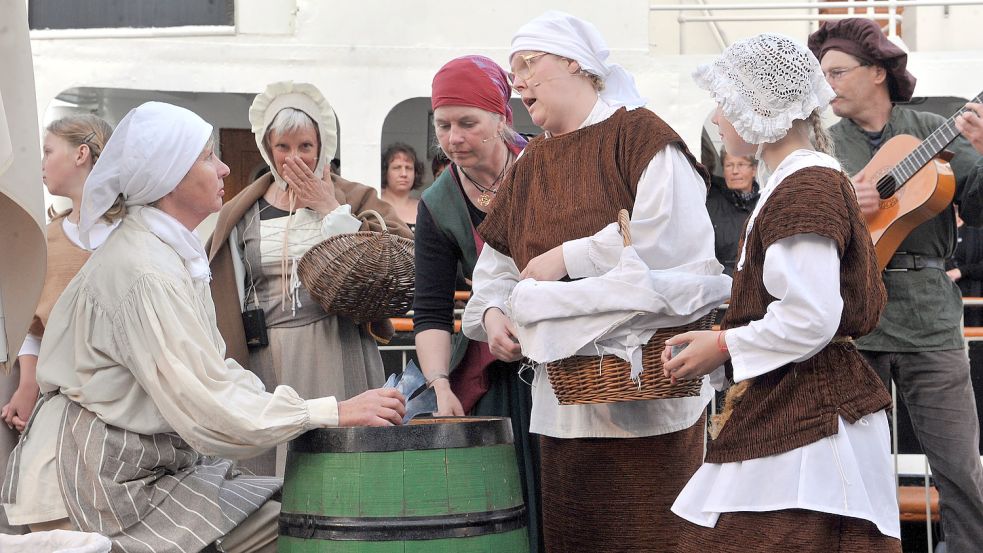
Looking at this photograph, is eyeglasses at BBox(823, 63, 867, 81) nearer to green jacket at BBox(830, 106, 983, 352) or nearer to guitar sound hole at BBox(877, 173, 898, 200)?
green jacket at BBox(830, 106, 983, 352)

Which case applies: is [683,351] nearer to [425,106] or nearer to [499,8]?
[499,8]

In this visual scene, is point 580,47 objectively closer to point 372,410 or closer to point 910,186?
point 372,410

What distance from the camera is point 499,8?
8297mm

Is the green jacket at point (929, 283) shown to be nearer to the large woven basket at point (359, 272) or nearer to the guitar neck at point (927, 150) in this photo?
the guitar neck at point (927, 150)

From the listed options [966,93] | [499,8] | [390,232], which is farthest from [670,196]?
[966,93]

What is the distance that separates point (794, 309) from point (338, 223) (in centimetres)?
227

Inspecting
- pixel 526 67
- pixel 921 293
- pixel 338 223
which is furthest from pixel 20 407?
pixel 921 293

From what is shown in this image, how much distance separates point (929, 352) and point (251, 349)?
2.36 meters

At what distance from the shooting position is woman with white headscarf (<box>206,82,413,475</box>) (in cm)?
Result: 429

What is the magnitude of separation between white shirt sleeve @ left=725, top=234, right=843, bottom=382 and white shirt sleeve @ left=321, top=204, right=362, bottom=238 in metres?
2.14

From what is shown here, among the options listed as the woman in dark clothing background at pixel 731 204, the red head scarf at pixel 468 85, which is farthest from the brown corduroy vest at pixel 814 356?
the woman in dark clothing background at pixel 731 204

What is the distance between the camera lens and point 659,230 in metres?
2.86

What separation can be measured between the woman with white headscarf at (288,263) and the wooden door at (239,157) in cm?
649

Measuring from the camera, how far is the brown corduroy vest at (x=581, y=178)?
2947mm
